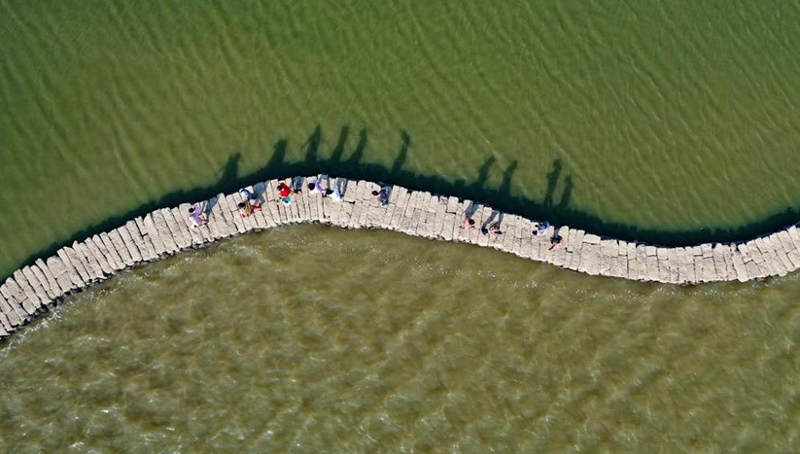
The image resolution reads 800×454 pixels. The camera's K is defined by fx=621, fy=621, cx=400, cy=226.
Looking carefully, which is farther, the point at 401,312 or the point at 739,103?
the point at 739,103

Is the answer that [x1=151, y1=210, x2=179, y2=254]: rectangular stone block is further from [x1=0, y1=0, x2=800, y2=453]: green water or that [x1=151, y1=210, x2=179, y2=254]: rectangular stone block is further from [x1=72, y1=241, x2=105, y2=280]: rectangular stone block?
[x1=72, y1=241, x2=105, y2=280]: rectangular stone block

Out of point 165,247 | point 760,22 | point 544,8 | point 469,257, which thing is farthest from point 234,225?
point 760,22

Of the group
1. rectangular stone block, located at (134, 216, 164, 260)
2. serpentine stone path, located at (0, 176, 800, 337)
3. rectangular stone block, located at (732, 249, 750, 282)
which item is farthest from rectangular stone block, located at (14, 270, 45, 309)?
rectangular stone block, located at (732, 249, 750, 282)

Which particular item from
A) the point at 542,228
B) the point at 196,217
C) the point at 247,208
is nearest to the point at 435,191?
the point at 542,228

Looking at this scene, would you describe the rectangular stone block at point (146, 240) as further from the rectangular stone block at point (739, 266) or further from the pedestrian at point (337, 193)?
the rectangular stone block at point (739, 266)

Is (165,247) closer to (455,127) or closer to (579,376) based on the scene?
(455,127)

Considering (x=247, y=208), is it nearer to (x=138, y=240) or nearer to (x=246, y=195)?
(x=246, y=195)
